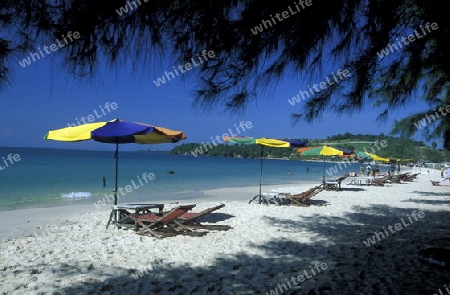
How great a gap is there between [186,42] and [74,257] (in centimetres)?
363

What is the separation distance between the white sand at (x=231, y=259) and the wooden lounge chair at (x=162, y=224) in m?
0.22

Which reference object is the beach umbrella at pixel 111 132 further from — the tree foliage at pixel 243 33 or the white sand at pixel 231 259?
the tree foliage at pixel 243 33

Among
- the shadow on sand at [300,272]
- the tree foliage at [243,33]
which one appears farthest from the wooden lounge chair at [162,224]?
the tree foliage at [243,33]

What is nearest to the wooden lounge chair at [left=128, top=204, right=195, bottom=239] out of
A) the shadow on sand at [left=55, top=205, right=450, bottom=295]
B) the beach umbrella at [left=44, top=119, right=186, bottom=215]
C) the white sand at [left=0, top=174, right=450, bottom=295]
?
the white sand at [left=0, top=174, right=450, bottom=295]

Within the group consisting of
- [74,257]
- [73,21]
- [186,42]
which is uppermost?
[73,21]

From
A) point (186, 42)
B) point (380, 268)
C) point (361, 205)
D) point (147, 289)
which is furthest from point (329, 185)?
point (186, 42)

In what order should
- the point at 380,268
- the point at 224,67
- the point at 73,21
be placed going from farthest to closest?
the point at 380,268, the point at 224,67, the point at 73,21

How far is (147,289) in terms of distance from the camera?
11.5 feet

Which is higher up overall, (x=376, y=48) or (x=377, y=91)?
(x=376, y=48)

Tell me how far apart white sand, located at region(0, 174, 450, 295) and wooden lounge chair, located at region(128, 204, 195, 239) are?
22cm

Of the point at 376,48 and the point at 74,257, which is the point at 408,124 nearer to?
the point at 376,48

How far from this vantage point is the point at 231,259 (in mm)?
4582

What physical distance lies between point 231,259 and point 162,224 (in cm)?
204

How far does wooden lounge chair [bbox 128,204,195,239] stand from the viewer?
5.98m
